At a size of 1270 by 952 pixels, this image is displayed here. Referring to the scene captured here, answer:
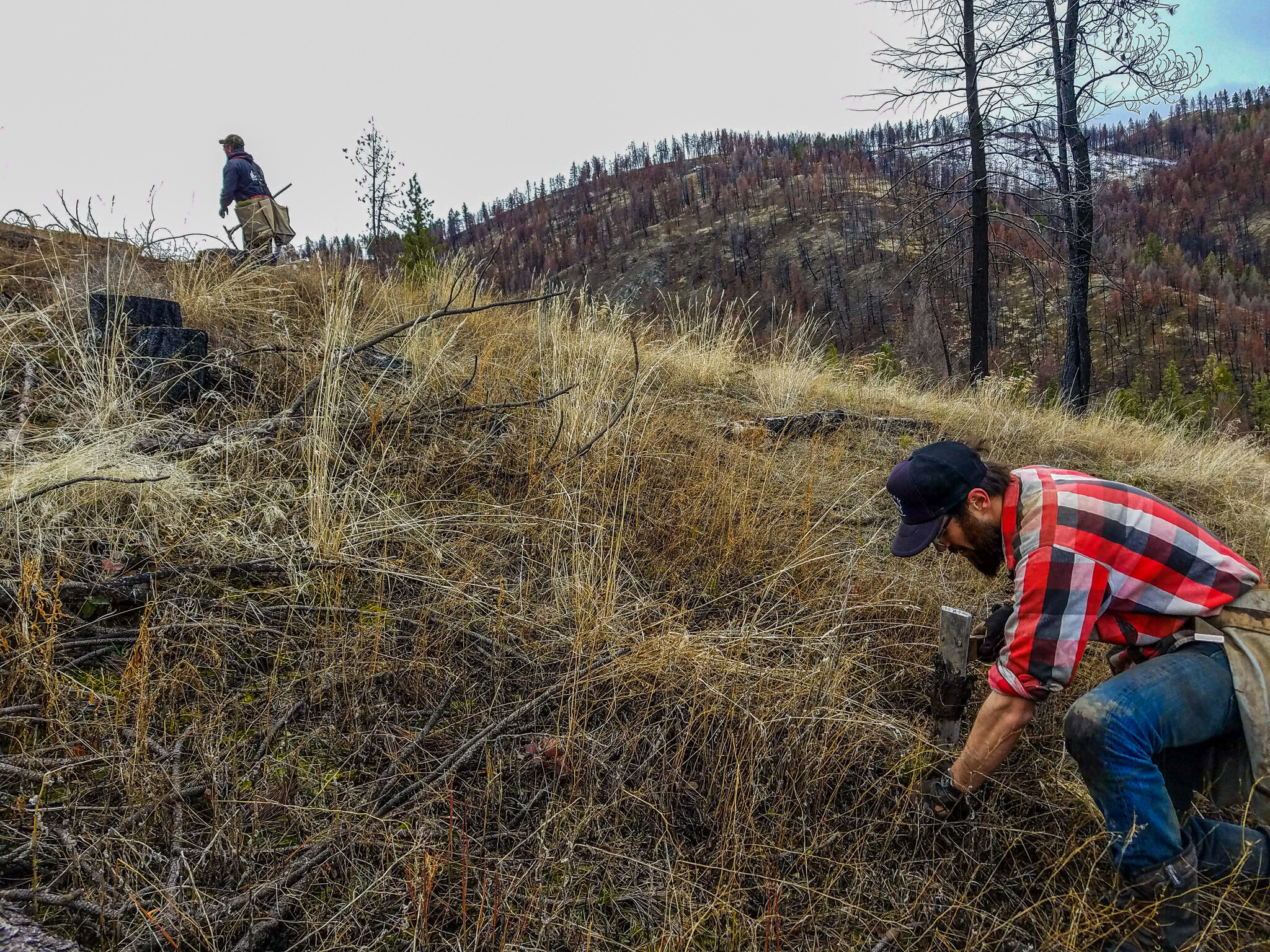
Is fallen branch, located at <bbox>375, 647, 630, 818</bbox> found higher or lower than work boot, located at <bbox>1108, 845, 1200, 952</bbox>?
higher

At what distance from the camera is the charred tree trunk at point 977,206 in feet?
28.1

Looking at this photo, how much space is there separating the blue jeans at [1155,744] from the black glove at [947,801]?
0.32 metres

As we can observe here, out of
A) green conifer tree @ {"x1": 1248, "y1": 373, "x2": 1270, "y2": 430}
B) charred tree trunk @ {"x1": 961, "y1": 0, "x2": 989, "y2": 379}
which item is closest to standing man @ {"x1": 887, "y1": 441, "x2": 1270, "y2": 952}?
charred tree trunk @ {"x1": 961, "y1": 0, "x2": 989, "y2": 379}

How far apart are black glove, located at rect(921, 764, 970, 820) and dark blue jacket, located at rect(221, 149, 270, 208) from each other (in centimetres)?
855

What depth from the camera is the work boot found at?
1541mm

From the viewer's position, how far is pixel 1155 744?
171 cm

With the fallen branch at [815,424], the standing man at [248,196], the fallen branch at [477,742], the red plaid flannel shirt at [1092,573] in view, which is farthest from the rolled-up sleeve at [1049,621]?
the standing man at [248,196]

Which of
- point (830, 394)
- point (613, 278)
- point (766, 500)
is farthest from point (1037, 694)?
point (613, 278)

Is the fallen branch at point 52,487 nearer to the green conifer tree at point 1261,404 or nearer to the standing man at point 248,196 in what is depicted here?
the standing man at point 248,196

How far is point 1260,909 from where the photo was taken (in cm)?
163

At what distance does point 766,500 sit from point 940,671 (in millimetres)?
1315

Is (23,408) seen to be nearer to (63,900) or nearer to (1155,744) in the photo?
(63,900)

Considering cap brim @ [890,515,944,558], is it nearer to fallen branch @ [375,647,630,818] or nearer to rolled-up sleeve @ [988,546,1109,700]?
rolled-up sleeve @ [988,546,1109,700]

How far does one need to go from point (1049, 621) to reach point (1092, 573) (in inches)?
7.3
